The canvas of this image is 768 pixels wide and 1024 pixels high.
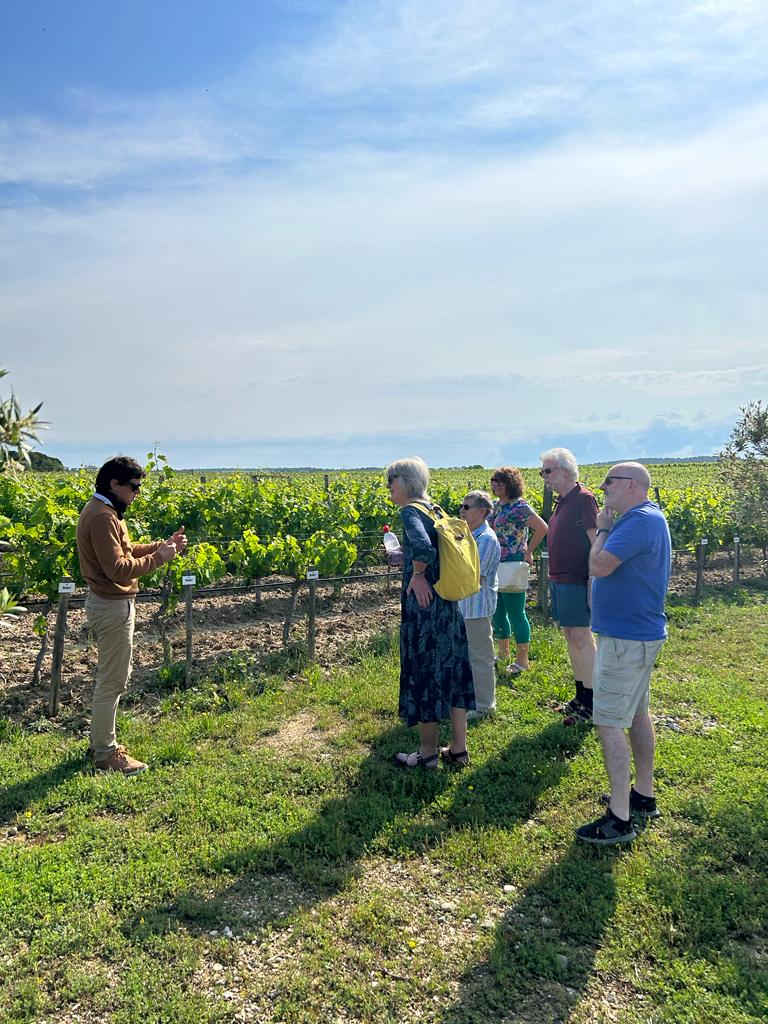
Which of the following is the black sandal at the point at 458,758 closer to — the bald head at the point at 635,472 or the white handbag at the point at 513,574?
the white handbag at the point at 513,574

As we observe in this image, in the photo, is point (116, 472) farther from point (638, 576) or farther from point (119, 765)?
point (638, 576)

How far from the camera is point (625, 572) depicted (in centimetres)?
385

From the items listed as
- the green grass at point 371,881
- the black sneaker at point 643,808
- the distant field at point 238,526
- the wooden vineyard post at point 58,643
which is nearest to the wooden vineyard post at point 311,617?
the distant field at point 238,526

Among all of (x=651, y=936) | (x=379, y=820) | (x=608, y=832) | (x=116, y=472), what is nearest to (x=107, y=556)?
(x=116, y=472)

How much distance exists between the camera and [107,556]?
4508mm

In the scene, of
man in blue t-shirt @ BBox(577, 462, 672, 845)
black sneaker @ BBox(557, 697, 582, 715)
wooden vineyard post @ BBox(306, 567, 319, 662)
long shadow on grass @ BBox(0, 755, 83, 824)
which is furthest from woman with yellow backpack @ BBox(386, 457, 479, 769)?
wooden vineyard post @ BBox(306, 567, 319, 662)

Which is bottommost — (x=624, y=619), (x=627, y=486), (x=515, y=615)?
(x=515, y=615)


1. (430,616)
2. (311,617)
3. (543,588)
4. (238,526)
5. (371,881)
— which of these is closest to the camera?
(371,881)

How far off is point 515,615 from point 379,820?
3.04 meters

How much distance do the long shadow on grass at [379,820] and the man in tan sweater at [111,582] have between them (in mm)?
1516

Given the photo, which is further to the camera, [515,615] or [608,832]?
[515,615]

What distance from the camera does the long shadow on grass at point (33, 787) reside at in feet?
14.4

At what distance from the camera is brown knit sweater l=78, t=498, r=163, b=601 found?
4.50 m

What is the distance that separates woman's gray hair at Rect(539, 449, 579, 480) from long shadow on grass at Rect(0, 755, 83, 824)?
420cm
